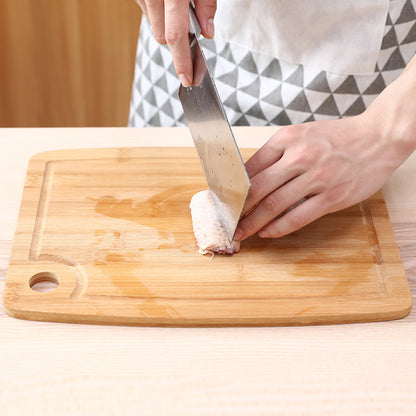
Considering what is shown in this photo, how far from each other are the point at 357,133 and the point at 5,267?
0.71 meters

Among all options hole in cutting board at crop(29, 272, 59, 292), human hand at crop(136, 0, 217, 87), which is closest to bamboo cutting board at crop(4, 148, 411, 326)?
hole in cutting board at crop(29, 272, 59, 292)

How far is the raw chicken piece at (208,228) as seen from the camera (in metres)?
1.01

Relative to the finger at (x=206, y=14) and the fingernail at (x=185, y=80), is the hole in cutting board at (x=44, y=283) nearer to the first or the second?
the fingernail at (x=185, y=80)

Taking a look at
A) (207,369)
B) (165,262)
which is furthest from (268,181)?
(207,369)

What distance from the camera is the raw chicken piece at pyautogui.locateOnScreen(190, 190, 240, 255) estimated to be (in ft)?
3.30

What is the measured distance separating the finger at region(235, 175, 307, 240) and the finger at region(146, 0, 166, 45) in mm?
409

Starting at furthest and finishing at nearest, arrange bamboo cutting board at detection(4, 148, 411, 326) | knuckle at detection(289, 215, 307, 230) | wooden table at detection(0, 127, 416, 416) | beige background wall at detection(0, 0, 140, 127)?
beige background wall at detection(0, 0, 140, 127)
knuckle at detection(289, 215, 307, 230)
bamboo cutting board at detection(4, 148, 411, 326)
wooden table at detection(0, 127, 416, 416)

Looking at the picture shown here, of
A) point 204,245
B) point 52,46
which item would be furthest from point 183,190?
point 52,46

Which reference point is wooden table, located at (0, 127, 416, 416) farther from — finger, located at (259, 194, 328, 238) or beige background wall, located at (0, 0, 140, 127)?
beige background wall, located at (0, 0, 140, 127)

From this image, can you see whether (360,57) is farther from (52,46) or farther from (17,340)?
(52,46)

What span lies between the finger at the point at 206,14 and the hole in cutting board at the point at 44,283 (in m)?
0.57

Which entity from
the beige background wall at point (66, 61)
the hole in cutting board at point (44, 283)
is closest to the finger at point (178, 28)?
the hole in cutting board at point (44, 283)

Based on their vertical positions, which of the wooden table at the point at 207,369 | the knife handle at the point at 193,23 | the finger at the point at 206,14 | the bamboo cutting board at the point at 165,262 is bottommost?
the wooden table at the point at 207,369

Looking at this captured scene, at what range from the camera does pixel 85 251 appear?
3.33 feet
